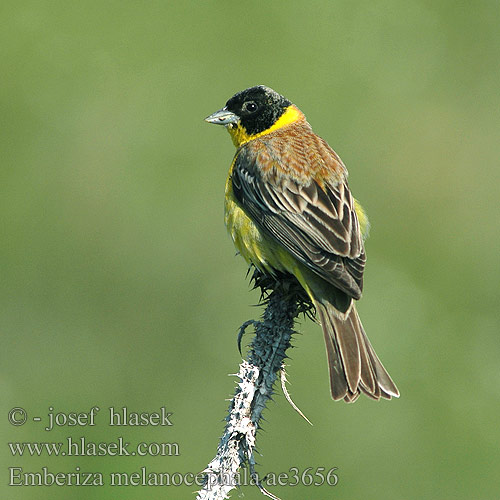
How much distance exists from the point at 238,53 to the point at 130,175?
5.47ft

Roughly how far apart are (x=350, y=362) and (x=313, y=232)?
0.71 m

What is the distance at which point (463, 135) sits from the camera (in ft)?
29.0

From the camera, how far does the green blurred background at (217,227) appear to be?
21.0 ft

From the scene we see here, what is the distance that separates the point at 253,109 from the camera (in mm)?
6047

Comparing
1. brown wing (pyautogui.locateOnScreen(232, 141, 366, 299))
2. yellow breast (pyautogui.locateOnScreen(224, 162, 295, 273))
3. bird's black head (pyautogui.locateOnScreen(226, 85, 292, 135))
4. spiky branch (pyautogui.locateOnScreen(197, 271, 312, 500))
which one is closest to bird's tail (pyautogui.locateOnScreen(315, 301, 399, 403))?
brown wing (pyautogui.locateOnScreen(232, 141, 366, 299))

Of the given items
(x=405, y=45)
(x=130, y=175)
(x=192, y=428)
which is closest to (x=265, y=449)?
(x=192, y=428)

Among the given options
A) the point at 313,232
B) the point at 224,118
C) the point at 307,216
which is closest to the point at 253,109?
the point at 224,118

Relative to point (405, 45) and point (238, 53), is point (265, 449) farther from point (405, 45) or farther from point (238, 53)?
point (405, 45)

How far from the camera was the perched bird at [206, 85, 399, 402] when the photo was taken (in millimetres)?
4746

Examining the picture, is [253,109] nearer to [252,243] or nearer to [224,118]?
[224,118]

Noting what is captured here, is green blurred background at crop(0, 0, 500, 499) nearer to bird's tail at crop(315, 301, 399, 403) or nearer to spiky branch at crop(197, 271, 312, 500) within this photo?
bird's tail at crop(315, 301, 399, 403)

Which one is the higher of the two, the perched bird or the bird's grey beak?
the bird's grey beak

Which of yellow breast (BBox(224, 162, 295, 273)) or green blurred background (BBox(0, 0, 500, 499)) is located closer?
yellow breast (BBox(224, 162, 295, 273))

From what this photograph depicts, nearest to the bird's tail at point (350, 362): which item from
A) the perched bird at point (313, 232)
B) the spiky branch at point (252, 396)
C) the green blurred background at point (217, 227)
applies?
the perched bird at point (313, 232)
